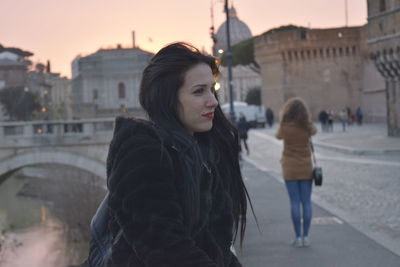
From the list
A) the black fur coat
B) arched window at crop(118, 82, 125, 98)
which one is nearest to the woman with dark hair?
the black fur coat

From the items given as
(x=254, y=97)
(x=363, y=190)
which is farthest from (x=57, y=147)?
(x=254, y=97)

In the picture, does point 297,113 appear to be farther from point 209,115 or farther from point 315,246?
point 209,115

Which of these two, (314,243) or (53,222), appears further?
(53,222)

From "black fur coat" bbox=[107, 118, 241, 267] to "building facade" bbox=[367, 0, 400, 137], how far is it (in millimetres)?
18924

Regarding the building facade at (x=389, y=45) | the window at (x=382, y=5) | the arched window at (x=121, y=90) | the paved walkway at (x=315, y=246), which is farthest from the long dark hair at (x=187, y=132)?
the arched window at (x=121, y=90)

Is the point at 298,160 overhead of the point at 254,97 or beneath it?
beneath

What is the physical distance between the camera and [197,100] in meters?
1.88

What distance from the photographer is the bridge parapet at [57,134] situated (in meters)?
21.2

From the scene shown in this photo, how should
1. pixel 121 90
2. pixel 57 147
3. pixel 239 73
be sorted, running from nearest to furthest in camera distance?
pixel 57 147 < pixel 121 90 < pixel 239 73

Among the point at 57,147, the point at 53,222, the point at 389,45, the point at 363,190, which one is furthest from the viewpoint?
the point at 53,222

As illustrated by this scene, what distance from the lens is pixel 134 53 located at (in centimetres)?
5612

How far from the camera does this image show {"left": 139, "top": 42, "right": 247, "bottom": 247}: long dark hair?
177 centimetres

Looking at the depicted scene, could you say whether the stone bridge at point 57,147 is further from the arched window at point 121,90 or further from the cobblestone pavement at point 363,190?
the arched window at point 121,90

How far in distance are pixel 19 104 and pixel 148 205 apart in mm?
58269
